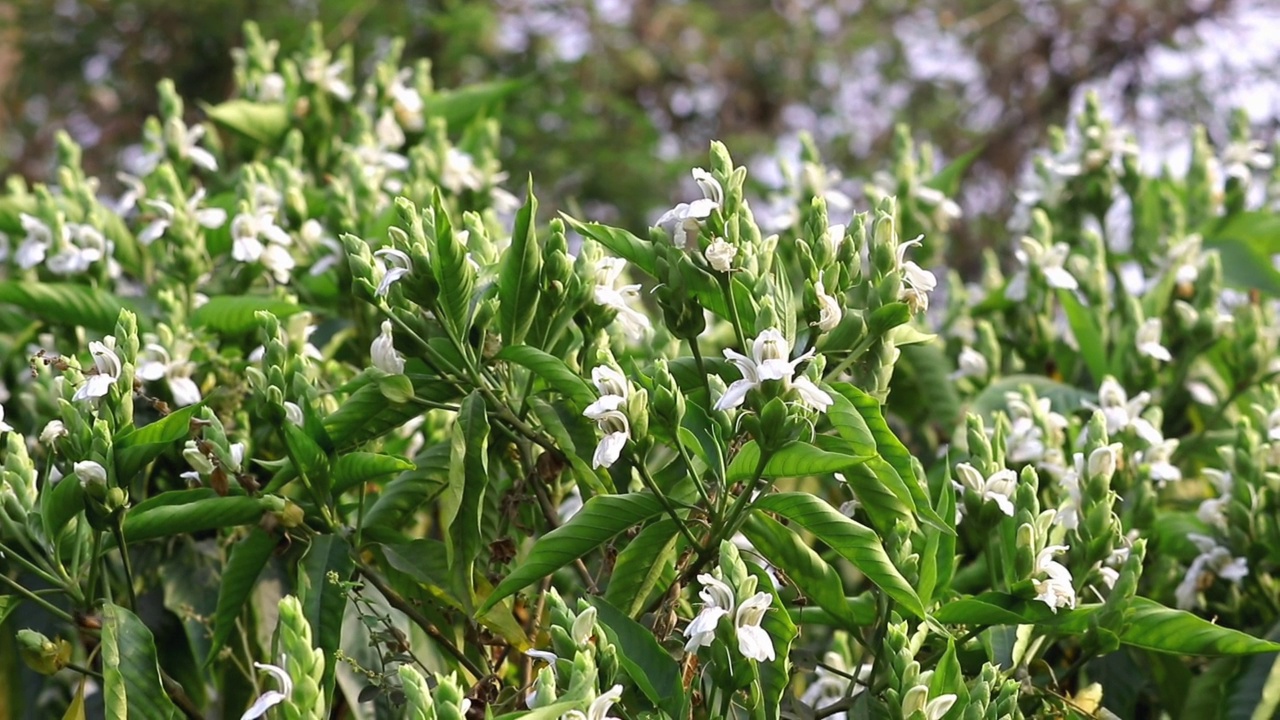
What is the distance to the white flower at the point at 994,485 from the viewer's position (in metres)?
1.72

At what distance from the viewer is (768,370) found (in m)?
1.42

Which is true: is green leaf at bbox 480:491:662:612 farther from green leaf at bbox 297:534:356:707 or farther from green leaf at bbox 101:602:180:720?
green leaf at bbox 101:602:180:720

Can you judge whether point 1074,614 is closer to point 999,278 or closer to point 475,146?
point 999,278

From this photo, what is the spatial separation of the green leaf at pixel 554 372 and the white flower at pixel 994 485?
49 centimetres

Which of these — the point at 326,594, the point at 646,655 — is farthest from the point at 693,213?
the point at 326,594

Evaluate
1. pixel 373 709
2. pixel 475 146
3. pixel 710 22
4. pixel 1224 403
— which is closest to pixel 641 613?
pixel 373 709

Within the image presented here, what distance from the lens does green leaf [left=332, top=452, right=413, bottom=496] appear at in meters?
Answer: 1.59

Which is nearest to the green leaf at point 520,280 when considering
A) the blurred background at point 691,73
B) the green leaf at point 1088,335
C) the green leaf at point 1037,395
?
the green leaf at point 1037,395

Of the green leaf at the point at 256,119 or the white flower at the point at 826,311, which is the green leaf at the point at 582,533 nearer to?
the white flower at the point at 826,311

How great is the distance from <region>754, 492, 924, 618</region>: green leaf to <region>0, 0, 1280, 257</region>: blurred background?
12.9 ft

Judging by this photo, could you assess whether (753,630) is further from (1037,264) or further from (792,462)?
(1037,264)

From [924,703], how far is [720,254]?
20.0 inches

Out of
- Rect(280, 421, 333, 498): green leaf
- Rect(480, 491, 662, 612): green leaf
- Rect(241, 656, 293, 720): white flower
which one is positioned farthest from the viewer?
Rect(280, 421, 333, 498): green leaf

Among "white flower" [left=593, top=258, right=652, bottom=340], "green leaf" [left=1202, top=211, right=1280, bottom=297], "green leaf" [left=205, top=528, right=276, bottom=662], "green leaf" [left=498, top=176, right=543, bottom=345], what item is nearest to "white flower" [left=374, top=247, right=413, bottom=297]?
"green leaf" [left=498, top=176, right=543, bottom=345]
